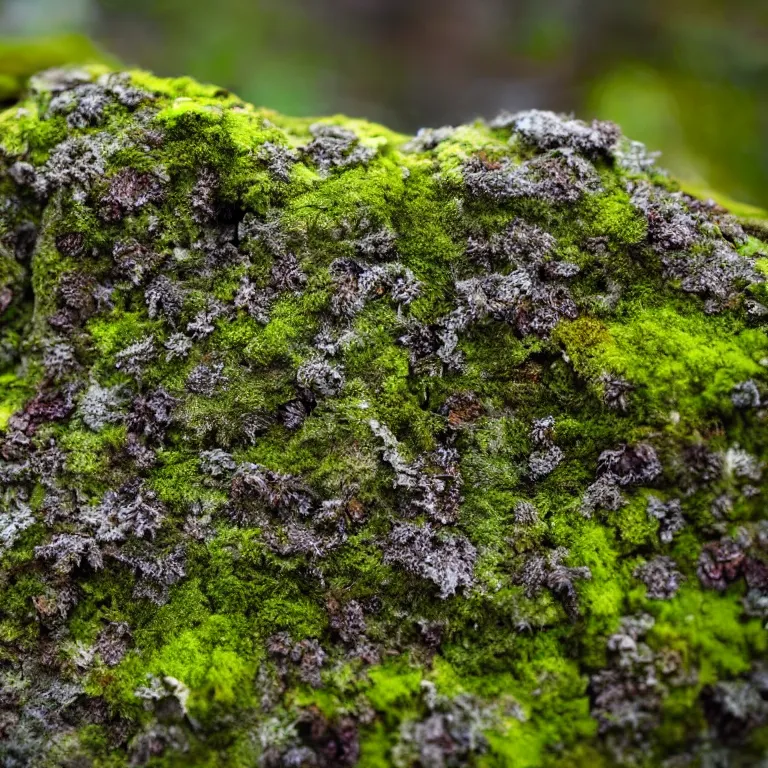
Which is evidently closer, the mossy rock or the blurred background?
the mossy rock

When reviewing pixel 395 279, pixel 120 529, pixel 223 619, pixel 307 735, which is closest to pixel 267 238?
pixel 395 279

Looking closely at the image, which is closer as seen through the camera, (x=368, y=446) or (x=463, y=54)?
(x=368, y=446)

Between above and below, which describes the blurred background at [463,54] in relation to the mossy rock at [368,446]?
above

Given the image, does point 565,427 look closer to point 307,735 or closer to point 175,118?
point 307,735

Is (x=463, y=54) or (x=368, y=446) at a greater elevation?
(x=463, y=54)

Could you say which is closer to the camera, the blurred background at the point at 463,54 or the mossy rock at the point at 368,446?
the mossy rock at the point at 368,446
